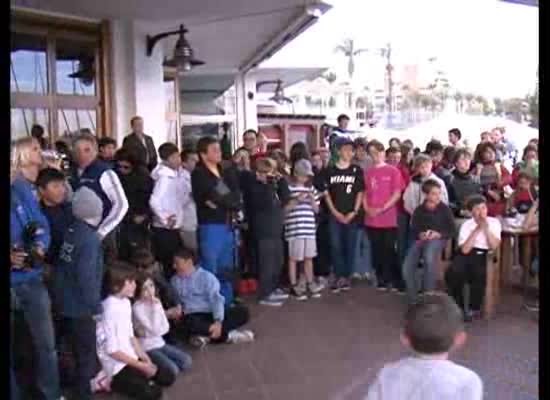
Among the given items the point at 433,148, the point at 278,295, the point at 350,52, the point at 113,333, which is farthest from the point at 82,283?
the point at 350,52

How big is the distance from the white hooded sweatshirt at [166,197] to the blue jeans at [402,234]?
2264 mm

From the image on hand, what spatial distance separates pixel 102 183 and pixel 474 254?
10.1ft

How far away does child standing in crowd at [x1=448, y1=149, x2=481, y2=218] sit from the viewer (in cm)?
716

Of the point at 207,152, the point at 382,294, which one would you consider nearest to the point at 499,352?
the point at 382,294

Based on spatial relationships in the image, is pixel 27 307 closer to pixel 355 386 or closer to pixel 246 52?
pixel 355 386

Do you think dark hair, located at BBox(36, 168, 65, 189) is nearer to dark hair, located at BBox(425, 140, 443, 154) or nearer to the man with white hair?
the man with white hair

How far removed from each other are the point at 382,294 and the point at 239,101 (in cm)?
1194

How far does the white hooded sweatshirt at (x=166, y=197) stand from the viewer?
607 centimetres

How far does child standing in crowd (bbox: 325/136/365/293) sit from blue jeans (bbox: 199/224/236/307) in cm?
143

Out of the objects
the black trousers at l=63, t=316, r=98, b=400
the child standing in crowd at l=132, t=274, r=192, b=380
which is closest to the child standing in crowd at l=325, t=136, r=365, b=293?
the child standing in crowd at l=132, t=274, r=192, b=380

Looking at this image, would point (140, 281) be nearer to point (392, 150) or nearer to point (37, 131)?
point (37, 131)

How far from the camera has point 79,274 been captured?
4.18m

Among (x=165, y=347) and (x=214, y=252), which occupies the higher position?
(x=214, y=252)

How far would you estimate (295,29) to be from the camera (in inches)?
415
